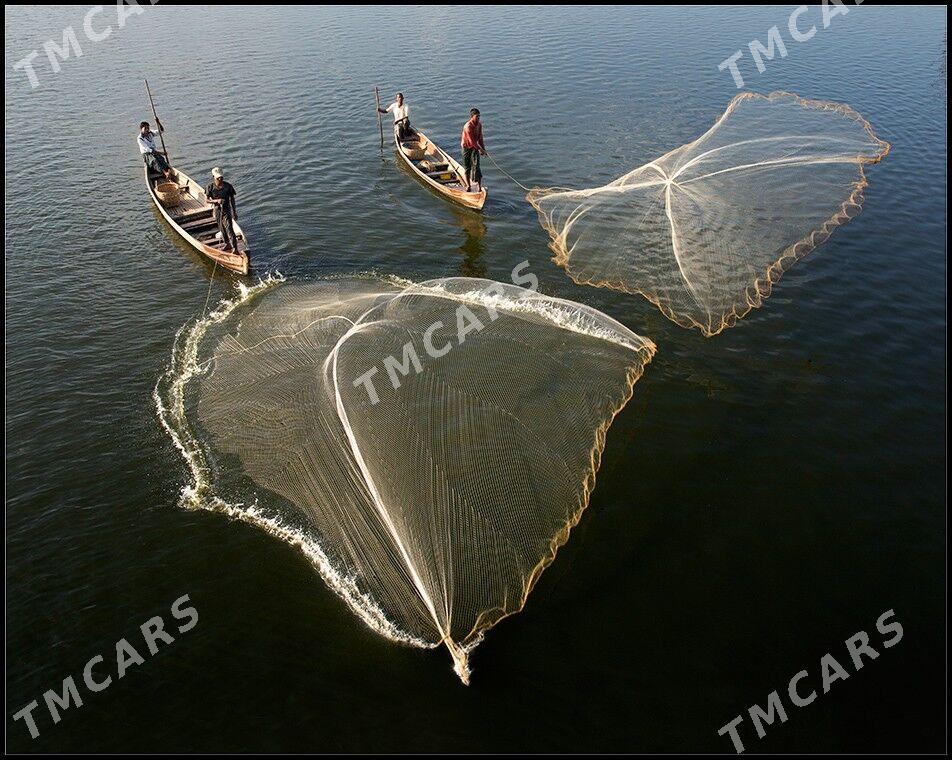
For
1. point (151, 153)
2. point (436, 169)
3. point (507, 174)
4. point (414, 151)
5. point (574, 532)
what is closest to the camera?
point (574, 532)

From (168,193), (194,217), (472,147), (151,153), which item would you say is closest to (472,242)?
(472,147)

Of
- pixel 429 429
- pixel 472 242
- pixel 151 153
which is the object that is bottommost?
pixel 429 429

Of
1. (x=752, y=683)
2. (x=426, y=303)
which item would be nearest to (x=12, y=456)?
(x=426, y=303)

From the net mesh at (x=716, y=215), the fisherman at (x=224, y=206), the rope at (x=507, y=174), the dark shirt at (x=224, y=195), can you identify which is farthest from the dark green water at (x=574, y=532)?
the dark shirt at (x=224, y=195)

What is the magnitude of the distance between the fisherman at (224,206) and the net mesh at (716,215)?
6124 millimetres

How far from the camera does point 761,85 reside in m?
20.8

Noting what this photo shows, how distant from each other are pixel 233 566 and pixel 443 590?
2.65 metres

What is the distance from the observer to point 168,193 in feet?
44.5

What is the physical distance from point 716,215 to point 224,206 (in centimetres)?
942

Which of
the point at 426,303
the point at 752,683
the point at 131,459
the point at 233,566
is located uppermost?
the point at 426,303

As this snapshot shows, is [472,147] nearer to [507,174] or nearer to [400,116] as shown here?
[507,174]

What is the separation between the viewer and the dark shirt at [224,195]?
434 inches

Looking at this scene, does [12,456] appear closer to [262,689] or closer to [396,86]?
[262,689]

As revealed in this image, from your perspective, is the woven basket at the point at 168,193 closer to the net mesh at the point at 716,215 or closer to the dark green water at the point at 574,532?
the dark green water at the point at 574,532
